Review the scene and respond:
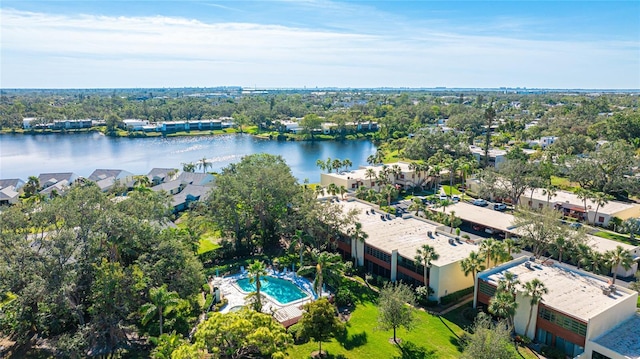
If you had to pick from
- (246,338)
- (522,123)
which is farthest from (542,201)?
(522,123)

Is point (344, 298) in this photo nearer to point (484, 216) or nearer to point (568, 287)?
point (568, 287)

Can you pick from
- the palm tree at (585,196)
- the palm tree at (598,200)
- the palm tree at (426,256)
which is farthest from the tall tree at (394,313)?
the palm tree at (585,196)

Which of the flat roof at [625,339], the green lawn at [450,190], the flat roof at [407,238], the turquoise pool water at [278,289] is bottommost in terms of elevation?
the turquoise pool water at [278,289]

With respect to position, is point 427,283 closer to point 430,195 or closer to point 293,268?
point 293,268

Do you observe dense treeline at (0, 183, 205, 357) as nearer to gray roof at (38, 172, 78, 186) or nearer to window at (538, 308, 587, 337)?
Result: window at (538, 308, 587, 337)

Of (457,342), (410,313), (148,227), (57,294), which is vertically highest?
(148,227)

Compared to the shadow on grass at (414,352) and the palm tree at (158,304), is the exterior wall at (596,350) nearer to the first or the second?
the shadow on grass at (414,352)
